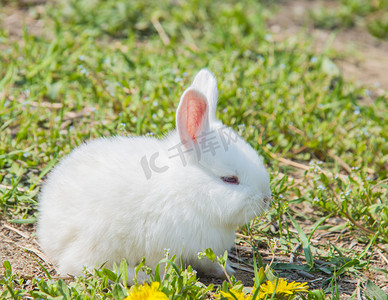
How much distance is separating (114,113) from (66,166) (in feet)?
4.53

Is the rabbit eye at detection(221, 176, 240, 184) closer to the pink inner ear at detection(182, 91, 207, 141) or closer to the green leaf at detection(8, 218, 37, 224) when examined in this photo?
the pink inner ear at detection(182, 91, 207, 141)

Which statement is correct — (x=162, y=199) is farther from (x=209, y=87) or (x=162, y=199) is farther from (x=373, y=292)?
(x=373, y=292)

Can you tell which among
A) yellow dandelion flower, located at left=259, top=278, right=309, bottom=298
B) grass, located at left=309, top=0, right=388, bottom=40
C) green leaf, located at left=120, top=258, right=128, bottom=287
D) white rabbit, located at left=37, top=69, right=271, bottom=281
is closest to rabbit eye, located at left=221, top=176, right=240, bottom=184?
white rabbit, located at left=37, top=69, right=271, bottom=281

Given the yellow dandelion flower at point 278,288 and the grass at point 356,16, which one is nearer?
the yellow dandelion flower at point 278,288

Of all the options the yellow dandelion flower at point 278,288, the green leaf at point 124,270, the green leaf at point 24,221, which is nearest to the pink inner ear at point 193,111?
the green leaf at point 124,270

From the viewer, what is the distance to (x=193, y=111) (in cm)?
282

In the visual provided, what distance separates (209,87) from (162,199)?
2.32ft

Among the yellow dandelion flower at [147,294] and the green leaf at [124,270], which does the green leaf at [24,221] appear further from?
the yellow dandelion flower at [147,294]

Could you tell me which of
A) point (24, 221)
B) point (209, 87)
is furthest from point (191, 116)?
point (24, 221)

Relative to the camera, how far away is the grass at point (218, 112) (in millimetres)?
3344

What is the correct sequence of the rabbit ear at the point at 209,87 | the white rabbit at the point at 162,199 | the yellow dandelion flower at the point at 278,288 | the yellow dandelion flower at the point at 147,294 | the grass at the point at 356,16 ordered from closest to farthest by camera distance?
the yellow dandelion flower at the point at 147,294, the yellow dandelion flower at the point at 278,288, the white rabbit at the point at 162,199, the rabbit ear at the point at 209,87, the grass at the point at 356,16

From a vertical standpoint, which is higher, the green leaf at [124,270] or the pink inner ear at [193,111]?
the pink inner ear at [193,111]

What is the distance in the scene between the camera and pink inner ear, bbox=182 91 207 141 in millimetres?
2754

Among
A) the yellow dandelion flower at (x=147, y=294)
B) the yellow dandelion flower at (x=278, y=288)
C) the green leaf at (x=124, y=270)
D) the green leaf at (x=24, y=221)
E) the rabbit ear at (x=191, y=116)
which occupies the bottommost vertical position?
the green leaf at (x=24, y=221)
